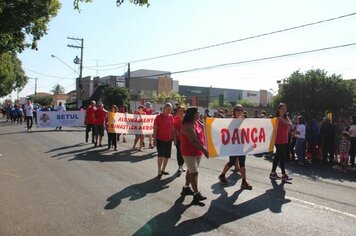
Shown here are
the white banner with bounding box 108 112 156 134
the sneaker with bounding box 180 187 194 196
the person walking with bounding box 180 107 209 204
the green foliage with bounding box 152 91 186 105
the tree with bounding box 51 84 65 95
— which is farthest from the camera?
the tree with bounding box 51 84 65 95

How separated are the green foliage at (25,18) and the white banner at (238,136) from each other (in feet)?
27.5

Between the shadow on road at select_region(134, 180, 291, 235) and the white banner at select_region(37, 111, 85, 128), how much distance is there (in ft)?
59.8

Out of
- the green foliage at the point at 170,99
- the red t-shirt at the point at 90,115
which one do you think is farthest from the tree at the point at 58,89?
the red t-shirt at the point at 90,115

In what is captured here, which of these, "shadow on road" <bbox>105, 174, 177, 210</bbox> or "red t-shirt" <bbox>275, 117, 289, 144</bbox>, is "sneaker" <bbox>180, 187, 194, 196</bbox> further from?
"red t-shirt" <bbox>275, 117, 289, 144</bbox>

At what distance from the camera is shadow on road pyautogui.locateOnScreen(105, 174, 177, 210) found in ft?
25.5

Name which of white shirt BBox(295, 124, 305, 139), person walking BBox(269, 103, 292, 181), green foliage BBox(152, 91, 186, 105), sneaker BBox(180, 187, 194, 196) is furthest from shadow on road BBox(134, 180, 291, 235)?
green foliage BBox(152, 91, 186, 105)

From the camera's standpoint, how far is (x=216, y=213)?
23.4 ft

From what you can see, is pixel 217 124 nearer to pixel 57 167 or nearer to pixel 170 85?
pixel 57 167

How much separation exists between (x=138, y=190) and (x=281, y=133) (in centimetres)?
392

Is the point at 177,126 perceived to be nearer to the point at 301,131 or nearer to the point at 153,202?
the point at 153,202

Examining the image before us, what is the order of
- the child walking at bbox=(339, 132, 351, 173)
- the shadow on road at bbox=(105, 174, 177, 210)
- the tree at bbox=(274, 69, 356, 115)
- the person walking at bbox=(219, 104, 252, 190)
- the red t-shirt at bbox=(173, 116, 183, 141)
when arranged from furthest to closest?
the tree at bbox=(274, 69, 356, 115) → the child walking at bbox=(339, 132, 351, 173) → the red t-shirt at bbox=(173, 116, 183, 141) → the person walking at bbox=(219, 104, 252, 190) → the shadow on road at bbox=(105, 174, 177, 210)

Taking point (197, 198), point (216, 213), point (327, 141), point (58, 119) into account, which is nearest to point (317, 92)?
point (58, 119)

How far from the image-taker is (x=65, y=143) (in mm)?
18016

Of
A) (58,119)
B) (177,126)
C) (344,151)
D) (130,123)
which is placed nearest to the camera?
(177,126)
